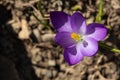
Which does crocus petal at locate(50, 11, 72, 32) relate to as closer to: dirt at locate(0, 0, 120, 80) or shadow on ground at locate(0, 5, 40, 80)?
dirt at locate(0, 0, 120, 80)

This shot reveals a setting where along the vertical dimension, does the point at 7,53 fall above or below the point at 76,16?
below

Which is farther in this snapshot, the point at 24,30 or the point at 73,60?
the point at 24,30

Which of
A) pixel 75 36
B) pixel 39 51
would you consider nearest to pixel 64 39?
pixel 75 36

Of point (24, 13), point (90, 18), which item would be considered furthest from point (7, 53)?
point (90, 18)

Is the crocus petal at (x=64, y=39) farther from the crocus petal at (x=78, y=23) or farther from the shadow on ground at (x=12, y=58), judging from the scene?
the shadow on ground at (x=12, y=58)

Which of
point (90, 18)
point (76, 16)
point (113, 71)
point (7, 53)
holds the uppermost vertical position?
point (76, 16)

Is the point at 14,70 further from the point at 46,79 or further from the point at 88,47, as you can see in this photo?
the point at 88,47
